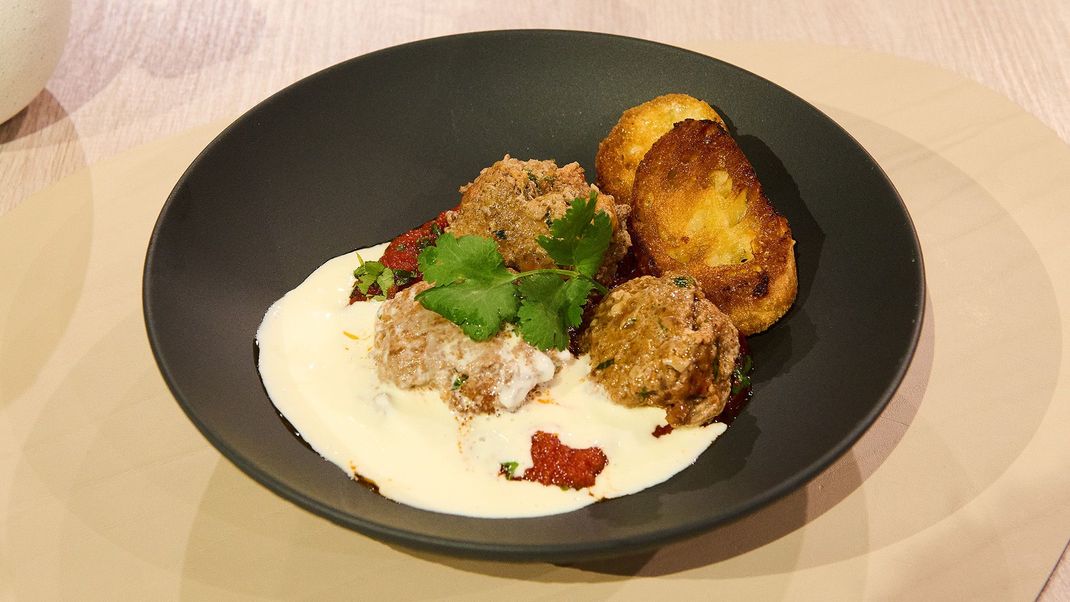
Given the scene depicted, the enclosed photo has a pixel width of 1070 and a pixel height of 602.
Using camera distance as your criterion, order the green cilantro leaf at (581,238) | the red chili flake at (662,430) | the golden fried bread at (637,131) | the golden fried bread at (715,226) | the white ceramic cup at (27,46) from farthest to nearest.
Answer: the white ceramic cup at (27,46) → the golden fried bread at (637,131) → the golden fried bread at (715,226) → the green cilantro leaf at (581,238) → the red chili flake at (662,430)

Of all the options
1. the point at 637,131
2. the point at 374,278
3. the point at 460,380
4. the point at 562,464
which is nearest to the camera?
the point at 562,464

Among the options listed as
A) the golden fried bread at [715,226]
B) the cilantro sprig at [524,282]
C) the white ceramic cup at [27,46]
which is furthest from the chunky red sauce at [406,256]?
the white ceramic cup at [27,46]

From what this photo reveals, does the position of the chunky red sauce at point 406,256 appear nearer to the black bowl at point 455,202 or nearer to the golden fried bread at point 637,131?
the black bowl at point 455,202

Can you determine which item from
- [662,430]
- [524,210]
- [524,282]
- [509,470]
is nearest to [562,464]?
[509,470]

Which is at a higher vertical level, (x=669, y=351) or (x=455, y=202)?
(x=669, y=351)

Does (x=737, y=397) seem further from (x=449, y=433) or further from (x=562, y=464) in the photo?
(x=449, y=433)
